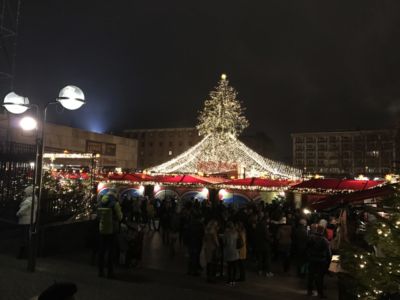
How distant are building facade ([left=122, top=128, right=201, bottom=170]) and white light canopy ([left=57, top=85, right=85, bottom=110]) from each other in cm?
8604

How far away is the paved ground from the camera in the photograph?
296 inches

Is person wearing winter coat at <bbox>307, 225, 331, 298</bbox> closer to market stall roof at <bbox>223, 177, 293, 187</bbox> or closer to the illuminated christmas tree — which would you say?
market stall roof at <bbox>223, 177, 293, 187</bbox>

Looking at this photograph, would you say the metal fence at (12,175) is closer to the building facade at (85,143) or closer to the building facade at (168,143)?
the building facade at (85,143)

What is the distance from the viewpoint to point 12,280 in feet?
25.9

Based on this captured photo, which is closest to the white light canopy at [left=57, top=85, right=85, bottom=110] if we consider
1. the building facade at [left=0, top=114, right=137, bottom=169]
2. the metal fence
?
the metal fence

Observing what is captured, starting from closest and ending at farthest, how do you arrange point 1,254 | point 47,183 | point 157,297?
point 157,297 < point 1,254 < point 47,183

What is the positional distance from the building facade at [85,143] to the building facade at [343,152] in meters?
69.9

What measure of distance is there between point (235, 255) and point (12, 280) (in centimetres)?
484

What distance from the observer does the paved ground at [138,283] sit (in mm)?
7523

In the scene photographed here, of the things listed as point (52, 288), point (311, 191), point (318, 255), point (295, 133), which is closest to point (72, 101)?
point (318, 255)

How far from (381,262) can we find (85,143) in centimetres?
3103

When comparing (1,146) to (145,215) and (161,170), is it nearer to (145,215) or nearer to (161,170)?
(145,215)

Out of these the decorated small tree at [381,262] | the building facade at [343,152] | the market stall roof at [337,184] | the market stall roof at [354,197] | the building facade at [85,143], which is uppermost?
the building facade at [343,152]

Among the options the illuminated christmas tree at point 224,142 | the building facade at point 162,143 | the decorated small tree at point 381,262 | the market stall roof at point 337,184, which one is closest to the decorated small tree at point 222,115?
the illuminated christmas tree at point 224,142
